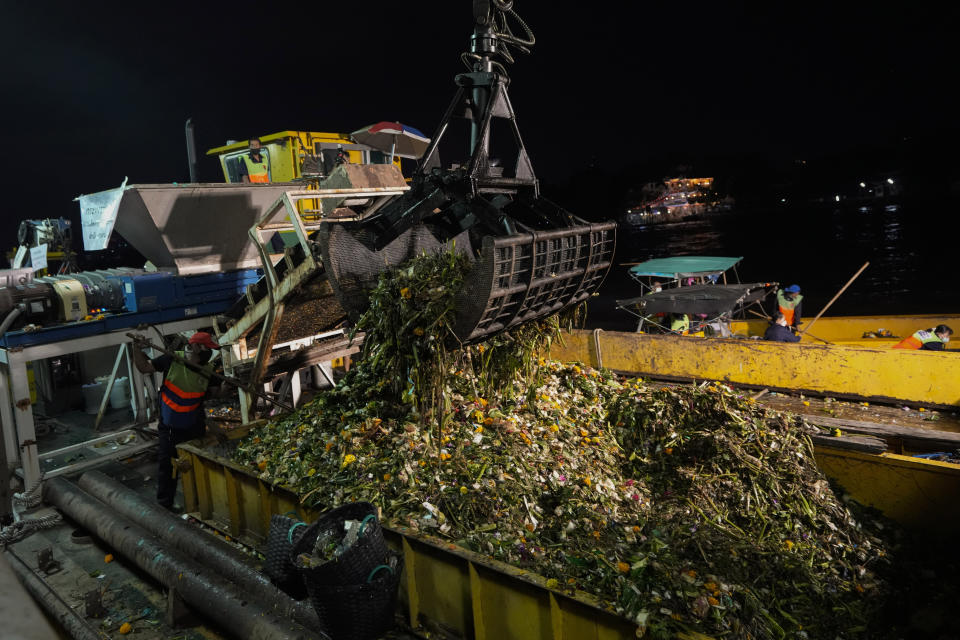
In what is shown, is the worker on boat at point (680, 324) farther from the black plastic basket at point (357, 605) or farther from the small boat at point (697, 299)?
the black plastic basket at point (357, 605)

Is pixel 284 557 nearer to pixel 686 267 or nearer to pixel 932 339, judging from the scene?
pixel 686 267

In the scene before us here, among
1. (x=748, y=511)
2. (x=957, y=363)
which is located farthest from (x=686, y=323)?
(x=748, y=511)

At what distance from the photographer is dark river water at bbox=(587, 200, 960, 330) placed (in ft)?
73.3

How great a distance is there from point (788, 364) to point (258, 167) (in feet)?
29.9

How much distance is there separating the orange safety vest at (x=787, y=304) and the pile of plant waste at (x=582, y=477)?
16.6 feet

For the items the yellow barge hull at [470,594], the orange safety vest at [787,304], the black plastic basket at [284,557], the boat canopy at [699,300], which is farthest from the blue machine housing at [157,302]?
the orange safety vest at [787,304]

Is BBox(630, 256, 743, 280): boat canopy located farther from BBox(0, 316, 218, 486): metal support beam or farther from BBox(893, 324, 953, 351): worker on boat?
BBox(0, 316, 218, 486): metal support beam

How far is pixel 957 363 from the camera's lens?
6.47 m

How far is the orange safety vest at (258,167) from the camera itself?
1038cm

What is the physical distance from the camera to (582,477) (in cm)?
478

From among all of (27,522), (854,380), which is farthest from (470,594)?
(854,380)

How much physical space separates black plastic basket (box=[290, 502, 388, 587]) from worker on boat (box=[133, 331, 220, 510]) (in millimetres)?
3061

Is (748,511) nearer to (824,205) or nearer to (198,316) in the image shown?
(198,316)

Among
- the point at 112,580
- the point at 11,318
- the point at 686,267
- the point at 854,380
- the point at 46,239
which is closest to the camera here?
the point at 112,580
